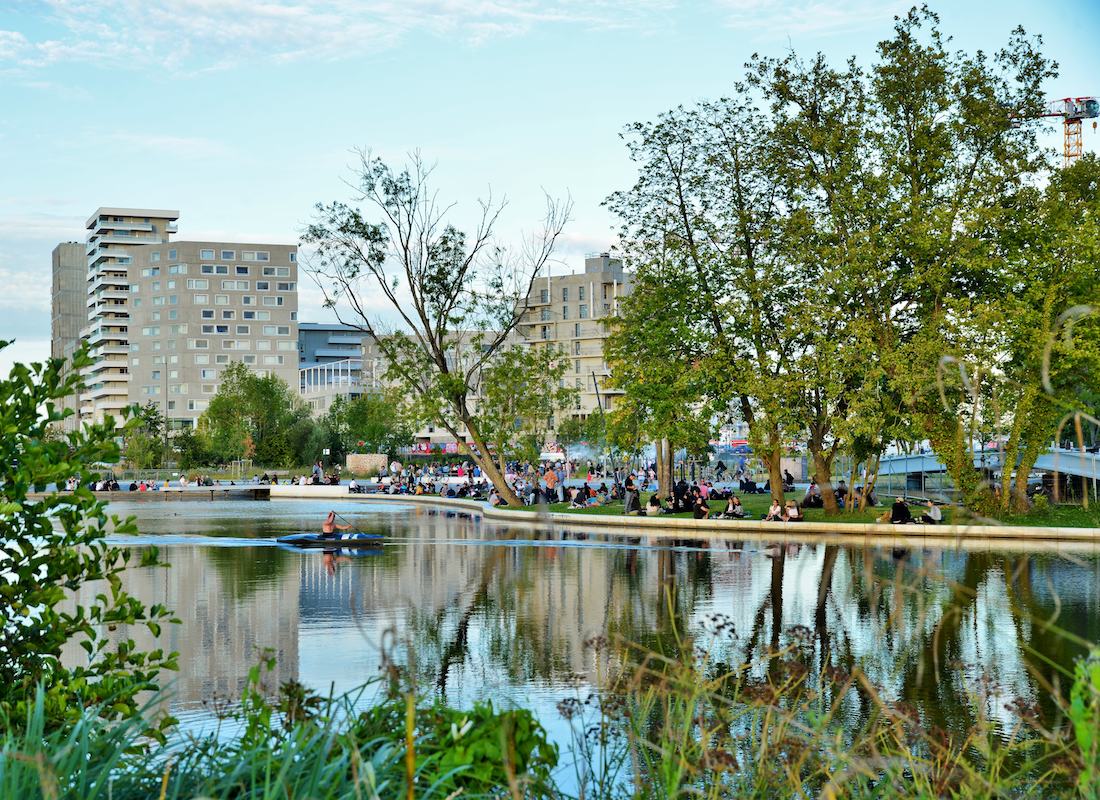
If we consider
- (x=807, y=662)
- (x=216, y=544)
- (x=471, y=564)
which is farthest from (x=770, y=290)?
(x=807, y=662)

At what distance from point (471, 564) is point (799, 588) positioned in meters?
7.77

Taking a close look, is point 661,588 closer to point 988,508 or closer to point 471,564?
point 471,564

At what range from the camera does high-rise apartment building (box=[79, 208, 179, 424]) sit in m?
156

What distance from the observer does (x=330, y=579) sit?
66.6ft

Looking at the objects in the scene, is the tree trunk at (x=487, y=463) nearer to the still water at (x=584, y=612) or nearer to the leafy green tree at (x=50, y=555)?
the still water at (x=584, y=612)

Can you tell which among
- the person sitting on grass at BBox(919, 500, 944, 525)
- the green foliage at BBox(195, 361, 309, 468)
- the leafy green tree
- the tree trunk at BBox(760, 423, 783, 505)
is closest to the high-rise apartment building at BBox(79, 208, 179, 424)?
the green foliage at BBox(195, 361, 309, 468)

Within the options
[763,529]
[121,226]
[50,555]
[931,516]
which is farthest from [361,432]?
[50,555]

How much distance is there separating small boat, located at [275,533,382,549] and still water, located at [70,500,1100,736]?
83 cm

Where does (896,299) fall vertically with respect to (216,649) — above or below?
above

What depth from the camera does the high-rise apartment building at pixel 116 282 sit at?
513ft

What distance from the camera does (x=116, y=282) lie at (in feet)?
516

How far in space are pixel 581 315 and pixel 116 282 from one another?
73990 mm

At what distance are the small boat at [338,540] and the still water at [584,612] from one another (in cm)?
83

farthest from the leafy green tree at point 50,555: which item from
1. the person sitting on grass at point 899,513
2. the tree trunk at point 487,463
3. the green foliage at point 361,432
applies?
the green foliage at point 361,432
